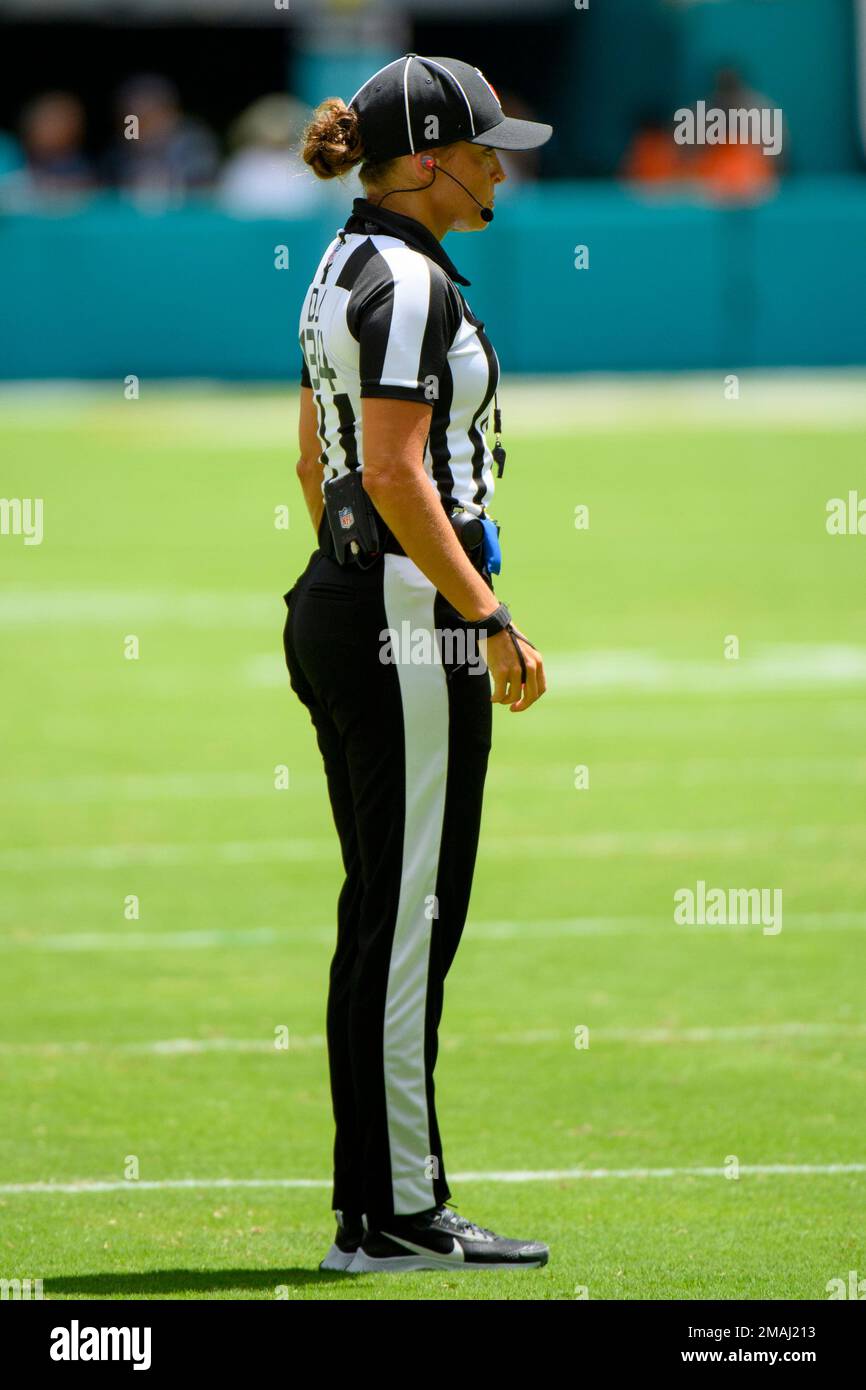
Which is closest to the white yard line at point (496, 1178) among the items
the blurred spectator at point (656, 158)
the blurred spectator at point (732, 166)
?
the blurred spectator at point (732, 166)

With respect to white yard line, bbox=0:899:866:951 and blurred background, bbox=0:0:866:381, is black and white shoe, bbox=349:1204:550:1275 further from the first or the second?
blurred background, bbox=0:0:866:381

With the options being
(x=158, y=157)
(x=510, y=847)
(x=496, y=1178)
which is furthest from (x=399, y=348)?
(x=158, y=157)

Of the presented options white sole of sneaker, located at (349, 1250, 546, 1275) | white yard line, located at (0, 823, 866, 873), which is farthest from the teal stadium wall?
Result: white sole of sneaker, located at (349, 1250, 546, 1275)

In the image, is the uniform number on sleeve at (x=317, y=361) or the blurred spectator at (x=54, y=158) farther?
the blurred spectator at (x=54, y=158)

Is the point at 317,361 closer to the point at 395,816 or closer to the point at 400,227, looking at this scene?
the point at 400,227

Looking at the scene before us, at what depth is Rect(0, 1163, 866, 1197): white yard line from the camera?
17.6 ft

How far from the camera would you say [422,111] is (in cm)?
453

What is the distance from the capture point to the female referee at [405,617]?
14.5ft

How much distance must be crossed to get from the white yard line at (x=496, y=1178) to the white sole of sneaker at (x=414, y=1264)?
70 centimetres

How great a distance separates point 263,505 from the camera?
18.7m

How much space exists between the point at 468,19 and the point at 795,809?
31.1 meters

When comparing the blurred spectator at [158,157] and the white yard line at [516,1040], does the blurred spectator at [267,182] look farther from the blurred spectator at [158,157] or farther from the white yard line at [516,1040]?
the white yard line at [516,1040]

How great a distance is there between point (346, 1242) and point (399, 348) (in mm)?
1890

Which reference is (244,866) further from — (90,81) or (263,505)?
(90,81)
